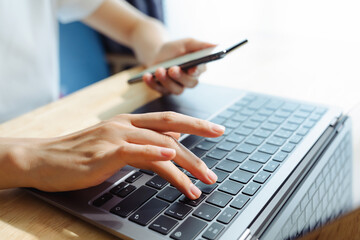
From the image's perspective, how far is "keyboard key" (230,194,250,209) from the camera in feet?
1.35

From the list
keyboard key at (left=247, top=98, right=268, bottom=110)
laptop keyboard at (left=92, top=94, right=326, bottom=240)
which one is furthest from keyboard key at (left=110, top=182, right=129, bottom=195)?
keyboard key at (left=247, top=98, right=268, bottom=110)

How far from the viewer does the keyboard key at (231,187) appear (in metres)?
0.44

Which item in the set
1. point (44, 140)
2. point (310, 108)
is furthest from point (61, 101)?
point (310, 108)

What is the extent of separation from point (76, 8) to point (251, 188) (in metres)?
0.90

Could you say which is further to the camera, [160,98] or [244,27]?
[244,27]

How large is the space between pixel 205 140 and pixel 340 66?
0.53 m

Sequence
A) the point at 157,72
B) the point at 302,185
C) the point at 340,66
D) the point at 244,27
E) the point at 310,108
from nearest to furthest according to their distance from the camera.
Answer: the point at 302,185 < the point at 310,108 < the point at 157,72 < the point at 340,66 < the point at 244,27

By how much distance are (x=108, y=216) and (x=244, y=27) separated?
4.46 ft

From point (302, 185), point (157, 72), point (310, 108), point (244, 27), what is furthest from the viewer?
point (244, 27)

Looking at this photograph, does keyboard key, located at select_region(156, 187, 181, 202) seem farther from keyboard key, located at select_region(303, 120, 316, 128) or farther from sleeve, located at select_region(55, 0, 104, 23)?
sleeve, located at select_region(55, 0, 104, 23)

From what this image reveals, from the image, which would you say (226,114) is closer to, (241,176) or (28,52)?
(241,176)

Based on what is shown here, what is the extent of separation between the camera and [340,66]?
2.99ft

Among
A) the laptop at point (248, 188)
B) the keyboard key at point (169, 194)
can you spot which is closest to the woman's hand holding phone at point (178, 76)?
the laptop at point (248, 188)

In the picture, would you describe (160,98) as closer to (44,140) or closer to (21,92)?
(44,140)
